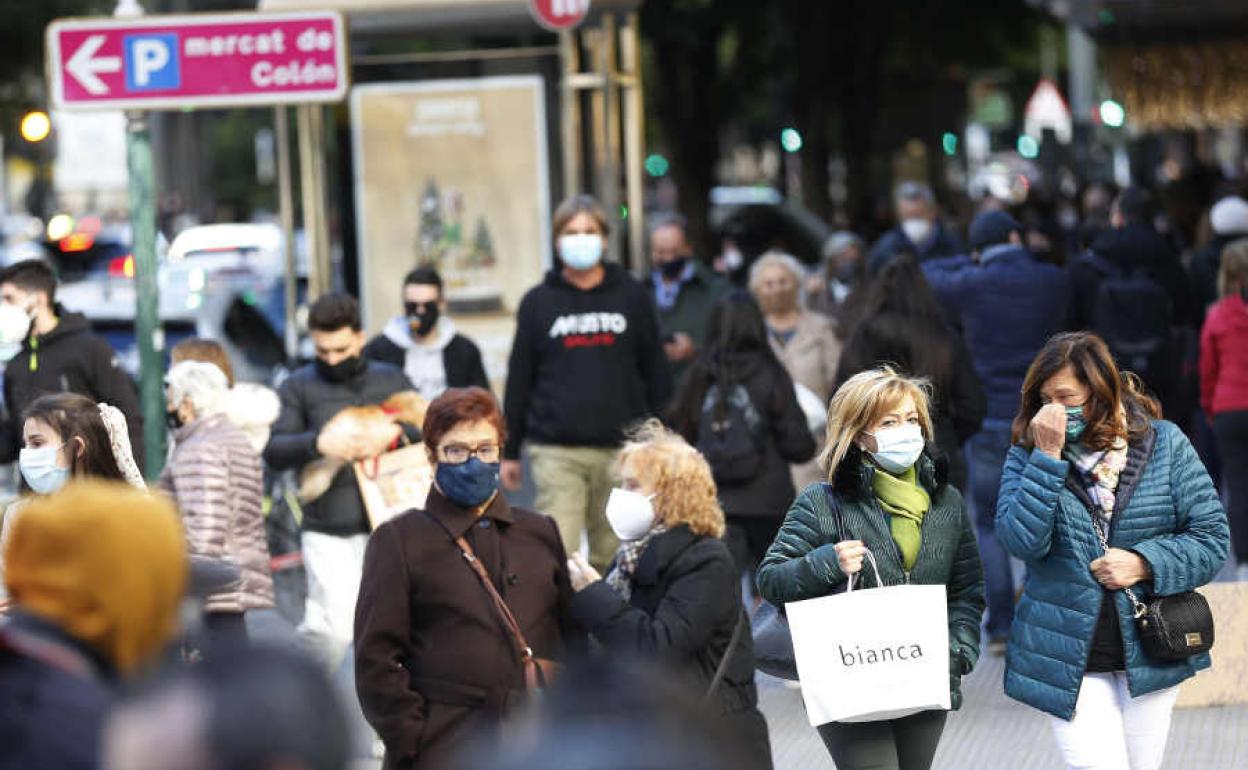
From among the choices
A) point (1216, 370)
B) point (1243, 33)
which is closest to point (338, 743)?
point (1216, 370)

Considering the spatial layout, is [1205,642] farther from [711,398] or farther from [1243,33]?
[1243,33]

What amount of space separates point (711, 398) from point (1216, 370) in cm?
305

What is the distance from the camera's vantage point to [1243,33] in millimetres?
23344

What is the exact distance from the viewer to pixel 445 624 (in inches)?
226

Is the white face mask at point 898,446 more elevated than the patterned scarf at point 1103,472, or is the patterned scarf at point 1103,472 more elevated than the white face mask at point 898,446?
the white face mask at point 898,446

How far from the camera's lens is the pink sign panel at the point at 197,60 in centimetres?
1010

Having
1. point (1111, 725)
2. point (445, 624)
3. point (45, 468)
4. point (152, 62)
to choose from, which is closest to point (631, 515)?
point (445, 624)

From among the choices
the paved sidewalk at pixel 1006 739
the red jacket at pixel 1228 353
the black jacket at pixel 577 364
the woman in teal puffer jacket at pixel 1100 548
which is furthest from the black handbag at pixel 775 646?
the red jacket at pixel 1228 353

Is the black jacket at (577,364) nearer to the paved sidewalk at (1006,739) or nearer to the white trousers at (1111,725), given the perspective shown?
the paved sidewalk at (1006,739)

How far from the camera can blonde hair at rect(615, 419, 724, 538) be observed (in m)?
6.23

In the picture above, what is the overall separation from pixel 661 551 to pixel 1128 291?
569 cm

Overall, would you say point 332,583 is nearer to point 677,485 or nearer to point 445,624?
point 677,485

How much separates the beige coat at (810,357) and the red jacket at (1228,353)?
67.0 inches

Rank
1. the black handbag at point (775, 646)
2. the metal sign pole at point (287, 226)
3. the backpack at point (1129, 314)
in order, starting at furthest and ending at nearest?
1. the metal sign pole at point (287, 226)
2. the backpack at point (1129, 314)
3. the black handbag at point (775, 646)
